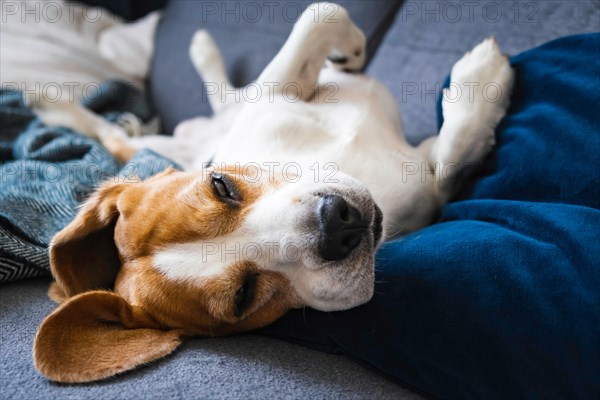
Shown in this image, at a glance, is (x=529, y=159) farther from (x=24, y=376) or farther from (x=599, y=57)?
(x=24, y=376)

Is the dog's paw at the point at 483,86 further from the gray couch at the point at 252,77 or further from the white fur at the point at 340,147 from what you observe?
the gray couch at the point at 252,77

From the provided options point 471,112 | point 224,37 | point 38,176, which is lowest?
point 38,176

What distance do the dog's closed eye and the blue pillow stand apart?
0.09 meters

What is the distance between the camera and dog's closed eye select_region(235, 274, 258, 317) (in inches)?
52.3

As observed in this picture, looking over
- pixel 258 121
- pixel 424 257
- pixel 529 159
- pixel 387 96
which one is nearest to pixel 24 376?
pixel 424 257

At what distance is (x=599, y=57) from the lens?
1469 mm

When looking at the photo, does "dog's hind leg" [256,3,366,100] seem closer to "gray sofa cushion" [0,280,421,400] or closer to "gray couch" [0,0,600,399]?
"gray couch" [0,0,600,399]

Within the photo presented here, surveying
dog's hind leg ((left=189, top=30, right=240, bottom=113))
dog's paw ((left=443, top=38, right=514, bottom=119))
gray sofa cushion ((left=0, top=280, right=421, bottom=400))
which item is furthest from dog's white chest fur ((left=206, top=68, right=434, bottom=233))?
dog's hind leg ((left=189, top=30, right=240, bottom=113))

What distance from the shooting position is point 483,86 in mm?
1638

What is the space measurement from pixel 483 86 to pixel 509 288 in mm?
754

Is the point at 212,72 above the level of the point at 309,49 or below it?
below

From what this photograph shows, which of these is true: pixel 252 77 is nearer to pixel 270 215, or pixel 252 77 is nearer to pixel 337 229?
pixel 270 215

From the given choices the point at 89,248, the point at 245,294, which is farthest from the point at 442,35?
the point at 89,248

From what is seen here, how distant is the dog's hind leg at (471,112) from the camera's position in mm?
1604
